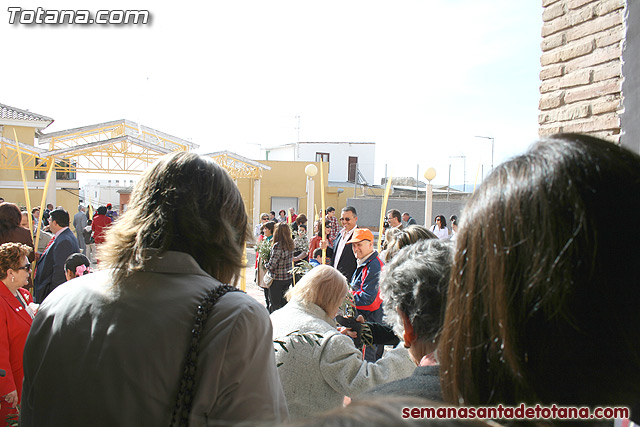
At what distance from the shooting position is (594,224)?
2.07 feet

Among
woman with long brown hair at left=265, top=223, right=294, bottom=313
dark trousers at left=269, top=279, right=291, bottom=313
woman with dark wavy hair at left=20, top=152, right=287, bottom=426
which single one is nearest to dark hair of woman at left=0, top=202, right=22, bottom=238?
woman with long brown hair at left=265, top=223, right=294, bottom=313

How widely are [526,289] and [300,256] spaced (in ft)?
24.8

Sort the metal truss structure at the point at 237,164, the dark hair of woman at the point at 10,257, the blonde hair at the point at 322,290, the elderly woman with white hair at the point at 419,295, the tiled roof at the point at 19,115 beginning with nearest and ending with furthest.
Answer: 1. the elderly woman with white hair at the point at 419,295
2. the blonde hair at the point at 322,290
3. the dark hair of woman at the point at 10,257
4. the metal truss structure at the point at 237,164
5. the tiled roof at the point at 19,115

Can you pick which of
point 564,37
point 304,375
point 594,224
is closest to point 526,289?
point 594,224

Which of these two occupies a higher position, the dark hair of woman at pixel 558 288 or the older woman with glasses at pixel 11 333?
the dark hair of woman at pixel 558 288

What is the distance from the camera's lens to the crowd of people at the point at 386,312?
0.63m

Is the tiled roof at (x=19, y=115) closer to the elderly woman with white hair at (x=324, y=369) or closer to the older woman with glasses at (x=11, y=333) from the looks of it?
the older woman with glasses at (x=11, y=333)

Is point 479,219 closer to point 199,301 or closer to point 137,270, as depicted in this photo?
point 199,301

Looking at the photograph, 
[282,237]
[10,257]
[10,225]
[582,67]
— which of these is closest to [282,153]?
[282,237]

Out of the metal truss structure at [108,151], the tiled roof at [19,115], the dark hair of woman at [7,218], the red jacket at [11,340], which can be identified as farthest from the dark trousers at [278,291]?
the tiled roof at [19,115]

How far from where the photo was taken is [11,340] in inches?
115

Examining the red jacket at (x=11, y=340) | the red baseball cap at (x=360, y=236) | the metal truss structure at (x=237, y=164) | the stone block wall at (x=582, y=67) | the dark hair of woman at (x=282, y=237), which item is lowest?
the red jacket at (x=11, y=340)

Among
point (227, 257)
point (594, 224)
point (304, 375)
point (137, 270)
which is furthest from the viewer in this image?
point (304, 375)

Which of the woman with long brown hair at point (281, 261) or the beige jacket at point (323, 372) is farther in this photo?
the woman with long brown hair at point (281, 261)
